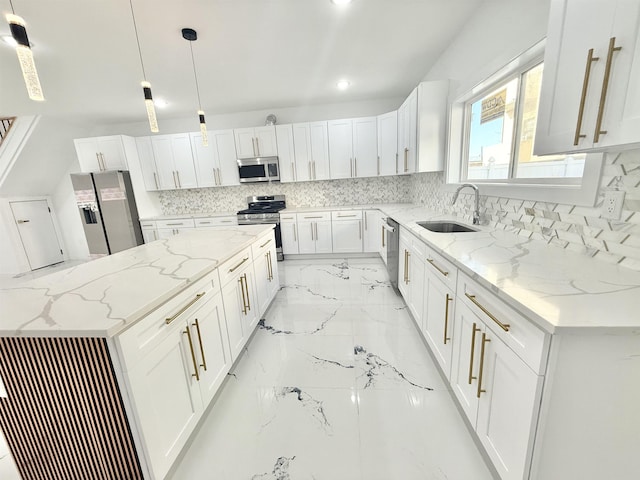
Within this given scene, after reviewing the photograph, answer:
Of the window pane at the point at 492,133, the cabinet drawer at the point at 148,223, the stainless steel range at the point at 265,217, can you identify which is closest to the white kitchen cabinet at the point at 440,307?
the window pane at the point at 492,133

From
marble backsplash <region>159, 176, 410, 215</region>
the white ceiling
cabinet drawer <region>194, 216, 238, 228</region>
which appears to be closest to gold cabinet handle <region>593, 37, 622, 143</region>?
the white ceiling

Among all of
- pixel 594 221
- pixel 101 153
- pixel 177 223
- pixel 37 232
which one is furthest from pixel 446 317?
pixel 37 232

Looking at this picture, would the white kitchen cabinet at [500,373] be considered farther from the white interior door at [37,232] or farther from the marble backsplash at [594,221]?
the white interior door at [37,232]

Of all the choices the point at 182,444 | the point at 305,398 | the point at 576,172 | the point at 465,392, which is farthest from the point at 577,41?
the point at 182,444

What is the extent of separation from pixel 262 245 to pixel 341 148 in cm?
253

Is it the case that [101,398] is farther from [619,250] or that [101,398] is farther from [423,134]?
[423,134]

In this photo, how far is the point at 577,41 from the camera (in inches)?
38.4

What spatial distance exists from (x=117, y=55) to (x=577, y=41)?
349 cm

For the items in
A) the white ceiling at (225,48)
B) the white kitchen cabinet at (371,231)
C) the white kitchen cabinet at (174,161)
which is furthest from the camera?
the white kitchen cabinet at (174,161)

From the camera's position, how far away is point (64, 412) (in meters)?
1.04

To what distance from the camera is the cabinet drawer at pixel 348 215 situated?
423 centimetres

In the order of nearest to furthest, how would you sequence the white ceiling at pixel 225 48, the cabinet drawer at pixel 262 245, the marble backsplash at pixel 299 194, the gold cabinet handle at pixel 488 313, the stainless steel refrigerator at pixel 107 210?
the gold cabinet handle at pixel 488 313 → the white ceiling at pixel 225 48 → the cabinet drawer at pixel 262 245 → the stainless steel refrigerator at pixel 107 210 → the marble backsplash at pixel 299 194

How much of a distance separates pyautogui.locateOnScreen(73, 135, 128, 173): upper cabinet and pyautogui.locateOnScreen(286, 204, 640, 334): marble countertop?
5.18 meters

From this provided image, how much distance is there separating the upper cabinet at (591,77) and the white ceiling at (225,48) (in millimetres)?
1426
